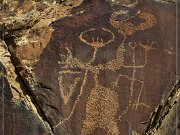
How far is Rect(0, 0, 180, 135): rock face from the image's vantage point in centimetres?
390

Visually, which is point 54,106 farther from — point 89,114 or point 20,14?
point 20,14

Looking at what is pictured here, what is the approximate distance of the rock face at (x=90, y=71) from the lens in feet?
12.8

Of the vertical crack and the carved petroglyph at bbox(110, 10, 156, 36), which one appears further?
the carved petroglyph at bbox(110, 10, 156, 36)

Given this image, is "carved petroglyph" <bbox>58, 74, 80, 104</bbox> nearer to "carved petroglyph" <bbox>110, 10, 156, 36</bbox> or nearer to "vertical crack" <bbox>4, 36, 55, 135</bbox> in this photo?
"vertical crack" <bbox>4, 36, 55, 135</bbox>

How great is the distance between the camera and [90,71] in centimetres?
401

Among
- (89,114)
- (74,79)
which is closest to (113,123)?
(89,114)

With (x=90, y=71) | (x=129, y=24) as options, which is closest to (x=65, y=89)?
(x=90, y=71)

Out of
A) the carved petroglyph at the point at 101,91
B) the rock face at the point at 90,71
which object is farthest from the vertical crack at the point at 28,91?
the carved petroglyph at the point at 101,91

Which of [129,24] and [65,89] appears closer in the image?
[65,89]

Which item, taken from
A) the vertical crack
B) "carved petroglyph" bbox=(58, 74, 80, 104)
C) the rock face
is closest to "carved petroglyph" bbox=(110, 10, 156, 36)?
the rock face

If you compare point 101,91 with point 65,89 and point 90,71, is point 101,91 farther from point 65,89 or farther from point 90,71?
point 65,89

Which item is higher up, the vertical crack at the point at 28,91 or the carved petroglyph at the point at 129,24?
the carved petroglyph at the point at 129,24

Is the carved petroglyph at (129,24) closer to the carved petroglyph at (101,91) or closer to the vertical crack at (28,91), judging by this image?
the carved petroglyph at (101,91)

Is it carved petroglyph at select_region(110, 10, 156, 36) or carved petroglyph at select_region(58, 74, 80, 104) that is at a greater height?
carved petroglyph at select_region(110, 10, 156, 36)
